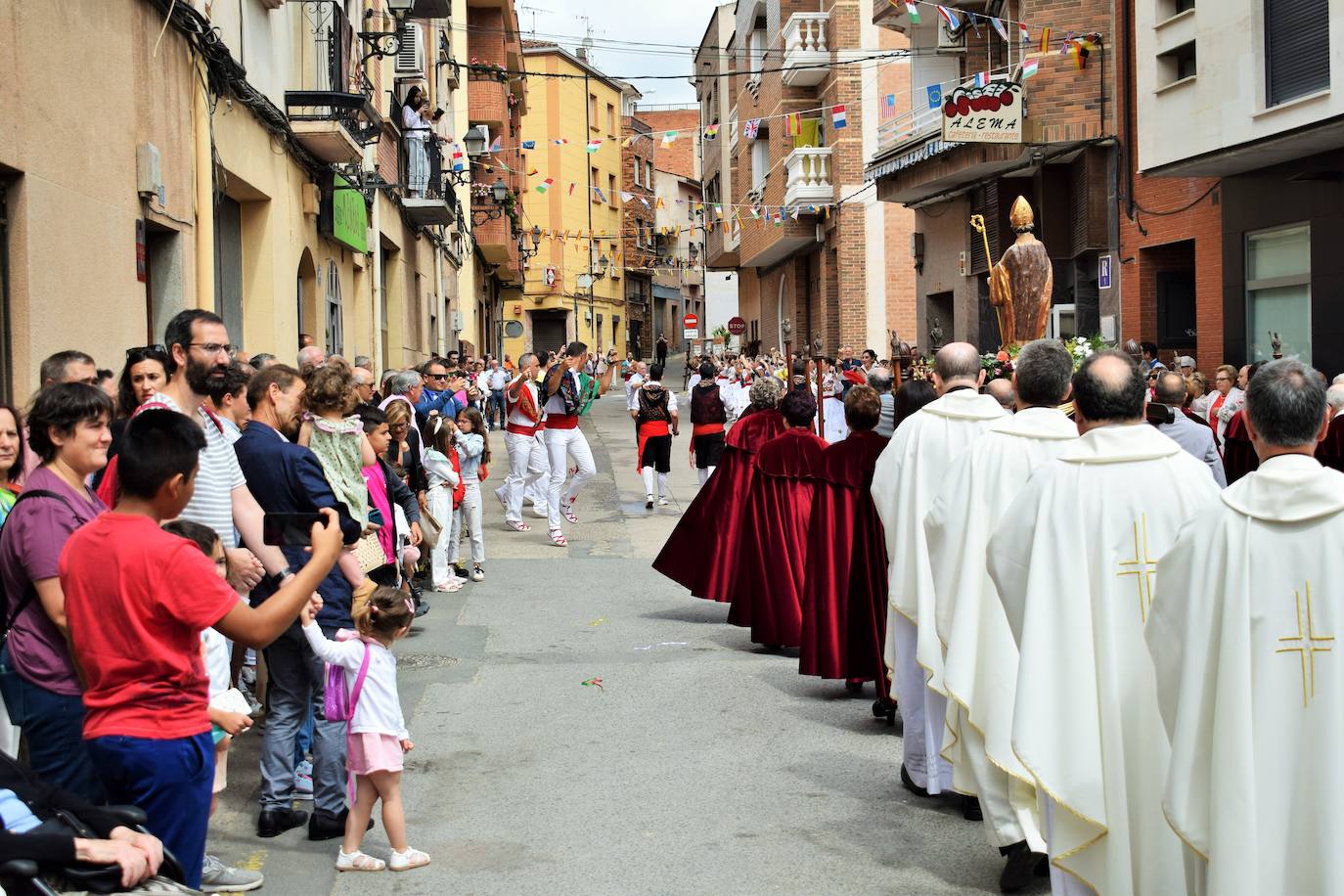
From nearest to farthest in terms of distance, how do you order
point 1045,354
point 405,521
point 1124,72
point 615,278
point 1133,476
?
point 1133,476, point 1045,354, point 405,521, point 1124,72, point 615,278

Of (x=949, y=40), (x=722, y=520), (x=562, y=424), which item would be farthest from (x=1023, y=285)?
(x=949, y=40)

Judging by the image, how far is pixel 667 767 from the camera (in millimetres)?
7109

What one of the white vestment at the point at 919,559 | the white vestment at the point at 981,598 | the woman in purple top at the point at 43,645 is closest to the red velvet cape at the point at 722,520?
the white vestment at the point at 919,559

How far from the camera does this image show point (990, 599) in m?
5.79

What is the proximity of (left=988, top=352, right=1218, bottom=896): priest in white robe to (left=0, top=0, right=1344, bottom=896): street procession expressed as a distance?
0.5 inches

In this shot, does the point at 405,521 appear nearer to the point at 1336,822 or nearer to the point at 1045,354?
the point at 1045,354

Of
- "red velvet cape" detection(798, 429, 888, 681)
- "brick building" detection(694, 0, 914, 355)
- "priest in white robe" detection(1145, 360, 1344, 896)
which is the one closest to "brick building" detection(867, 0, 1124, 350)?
"brick building" detection(694, 0, 914, 355)

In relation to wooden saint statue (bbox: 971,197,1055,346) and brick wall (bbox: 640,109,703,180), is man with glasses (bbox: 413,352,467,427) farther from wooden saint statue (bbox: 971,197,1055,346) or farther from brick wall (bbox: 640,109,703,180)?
brick wall (bbox: 640,109,703,180)

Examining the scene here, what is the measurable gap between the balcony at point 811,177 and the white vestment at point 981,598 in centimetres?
3064

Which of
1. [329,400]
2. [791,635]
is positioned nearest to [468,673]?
[791,635]

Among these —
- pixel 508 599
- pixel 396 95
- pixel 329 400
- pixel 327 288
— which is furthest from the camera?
pixel 396 95

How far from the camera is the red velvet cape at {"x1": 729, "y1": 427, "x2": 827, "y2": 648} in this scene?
31.4 feet

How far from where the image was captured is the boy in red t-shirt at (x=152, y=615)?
3.89 m

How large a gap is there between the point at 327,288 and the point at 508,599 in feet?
27.5
